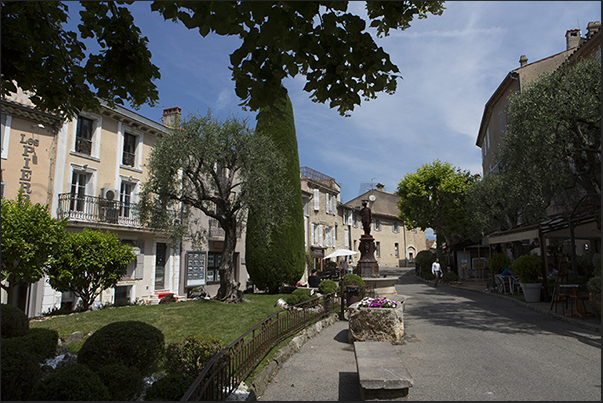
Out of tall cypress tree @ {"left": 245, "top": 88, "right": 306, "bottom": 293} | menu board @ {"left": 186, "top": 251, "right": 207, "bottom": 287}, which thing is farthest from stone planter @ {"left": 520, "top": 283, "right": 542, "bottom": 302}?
menu board @ {"left": 186, "top": 251, "right": 207, "bottom": 287}

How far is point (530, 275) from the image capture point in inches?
567

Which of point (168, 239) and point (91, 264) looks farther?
point (168, 239)

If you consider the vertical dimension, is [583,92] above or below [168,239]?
above

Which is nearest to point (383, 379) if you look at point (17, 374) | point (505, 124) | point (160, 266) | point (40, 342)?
point (17, 374)

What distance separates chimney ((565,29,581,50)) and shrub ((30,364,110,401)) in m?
30.6

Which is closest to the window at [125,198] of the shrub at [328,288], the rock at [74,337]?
the shrub at [328,288]

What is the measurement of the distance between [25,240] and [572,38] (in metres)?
30.9

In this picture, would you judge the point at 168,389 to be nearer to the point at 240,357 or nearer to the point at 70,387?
the point at 70,387

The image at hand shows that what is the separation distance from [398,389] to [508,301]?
1297cm

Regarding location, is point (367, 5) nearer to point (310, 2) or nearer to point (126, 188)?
point (310, 2)

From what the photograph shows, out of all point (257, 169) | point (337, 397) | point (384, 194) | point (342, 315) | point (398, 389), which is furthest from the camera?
point (384, 194)

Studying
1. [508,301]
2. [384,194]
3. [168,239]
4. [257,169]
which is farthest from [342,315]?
[384,194]

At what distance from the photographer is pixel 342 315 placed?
12.3 meters

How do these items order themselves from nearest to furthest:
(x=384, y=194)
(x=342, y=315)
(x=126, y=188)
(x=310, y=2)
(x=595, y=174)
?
(x=310, y=2)
(x=595, y=174)
(x=342, y=315)
(x=126, y=188)
(x=384, y=194)
